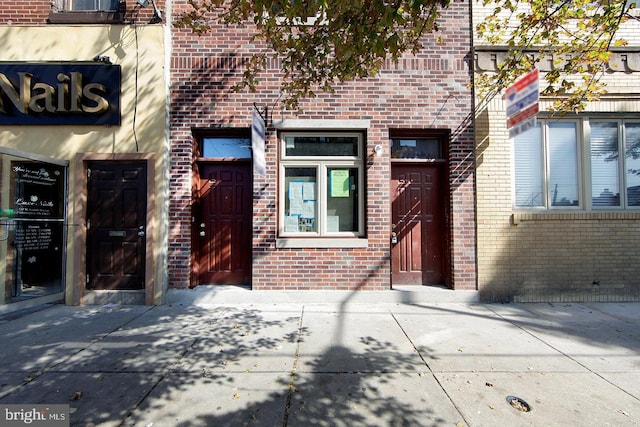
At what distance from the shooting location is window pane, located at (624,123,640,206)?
597 centimetres

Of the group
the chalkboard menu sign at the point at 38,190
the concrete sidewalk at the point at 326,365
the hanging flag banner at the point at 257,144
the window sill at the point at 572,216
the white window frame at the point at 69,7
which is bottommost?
the concrete sidewalk at the point at 326,365

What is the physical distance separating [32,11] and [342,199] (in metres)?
6.65

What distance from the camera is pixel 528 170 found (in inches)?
234

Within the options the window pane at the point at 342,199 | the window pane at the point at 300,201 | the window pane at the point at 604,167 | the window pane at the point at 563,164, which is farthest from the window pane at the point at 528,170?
the window pane at the point at 300,201

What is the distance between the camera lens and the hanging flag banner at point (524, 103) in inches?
178

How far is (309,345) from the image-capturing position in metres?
3.88

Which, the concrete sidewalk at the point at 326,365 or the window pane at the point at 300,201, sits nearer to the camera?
the concrete sidewalk at the point at 326,365

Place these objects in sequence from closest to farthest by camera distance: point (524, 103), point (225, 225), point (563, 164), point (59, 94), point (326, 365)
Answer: point (326, 365), point (524, 103), point (59, 94), point (563, 164), point (225, 225)

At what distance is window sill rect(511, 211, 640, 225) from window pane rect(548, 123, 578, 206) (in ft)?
0.92

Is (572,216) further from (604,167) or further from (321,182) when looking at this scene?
(321,182)

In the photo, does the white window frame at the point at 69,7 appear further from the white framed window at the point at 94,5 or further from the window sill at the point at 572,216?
the window sill at the point at 572,216

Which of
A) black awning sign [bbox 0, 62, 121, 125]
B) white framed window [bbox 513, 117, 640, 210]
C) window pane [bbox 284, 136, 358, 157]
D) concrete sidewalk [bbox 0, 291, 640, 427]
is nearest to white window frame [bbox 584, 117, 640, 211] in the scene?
white framed window [bbox 513, 117, 640, 210]

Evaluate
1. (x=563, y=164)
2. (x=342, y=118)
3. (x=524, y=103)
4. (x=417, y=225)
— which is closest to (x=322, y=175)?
(x=342, y=118)

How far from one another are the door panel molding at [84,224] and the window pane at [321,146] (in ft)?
8.34
